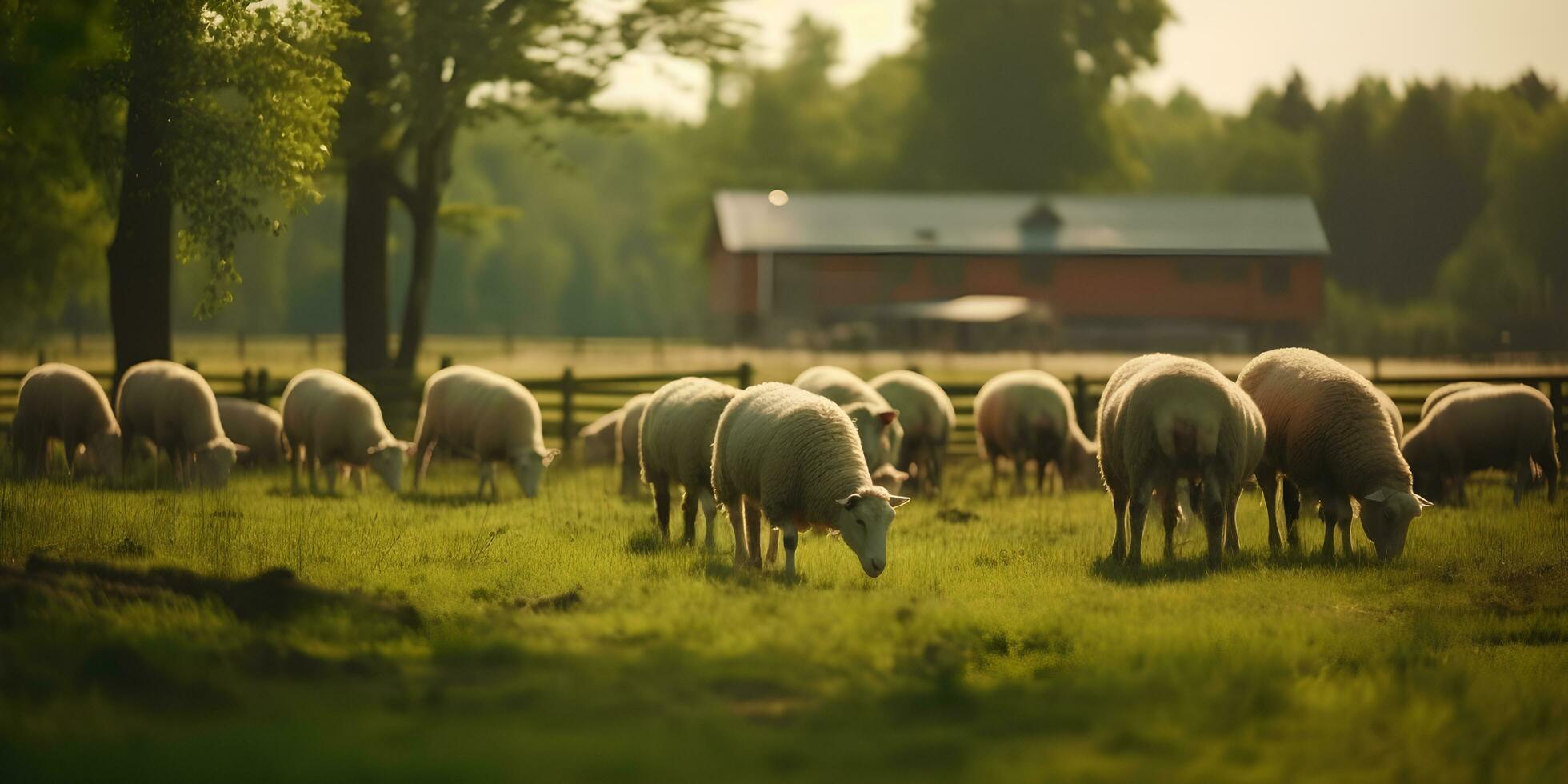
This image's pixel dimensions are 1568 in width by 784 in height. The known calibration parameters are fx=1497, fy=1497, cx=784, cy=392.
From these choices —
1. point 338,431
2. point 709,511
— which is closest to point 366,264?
point 338,431

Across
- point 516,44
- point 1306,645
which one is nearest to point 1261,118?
point 516,44

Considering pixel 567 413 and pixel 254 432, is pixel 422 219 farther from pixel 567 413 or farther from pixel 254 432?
pixel 254 432

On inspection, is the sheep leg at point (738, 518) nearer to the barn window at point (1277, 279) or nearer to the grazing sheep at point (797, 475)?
the grazing sheep at point (797, 475)

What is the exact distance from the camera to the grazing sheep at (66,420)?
17344mm

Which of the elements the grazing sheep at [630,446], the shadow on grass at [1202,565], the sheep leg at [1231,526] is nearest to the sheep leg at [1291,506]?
the sheep leg at [1231,526]

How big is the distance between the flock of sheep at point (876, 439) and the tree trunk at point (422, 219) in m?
6.25

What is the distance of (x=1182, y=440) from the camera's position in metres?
11.8

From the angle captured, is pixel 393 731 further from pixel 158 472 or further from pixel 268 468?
pixel 268 468

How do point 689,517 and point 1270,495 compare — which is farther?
point 1270,495

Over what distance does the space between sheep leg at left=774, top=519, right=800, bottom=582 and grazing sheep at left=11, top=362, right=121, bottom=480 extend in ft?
32.4

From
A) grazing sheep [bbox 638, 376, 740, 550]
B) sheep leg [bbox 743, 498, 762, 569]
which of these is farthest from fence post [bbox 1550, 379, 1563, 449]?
sheep leg [bbox 743, 498, 762, 569]

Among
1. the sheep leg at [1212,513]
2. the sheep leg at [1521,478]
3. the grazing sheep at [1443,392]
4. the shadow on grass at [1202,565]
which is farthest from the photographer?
the grazing sheep at [1443,392]

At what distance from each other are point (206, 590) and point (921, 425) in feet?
36.9

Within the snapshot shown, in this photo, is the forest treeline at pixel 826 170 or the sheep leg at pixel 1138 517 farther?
the forest treeline at pixel 826 170
